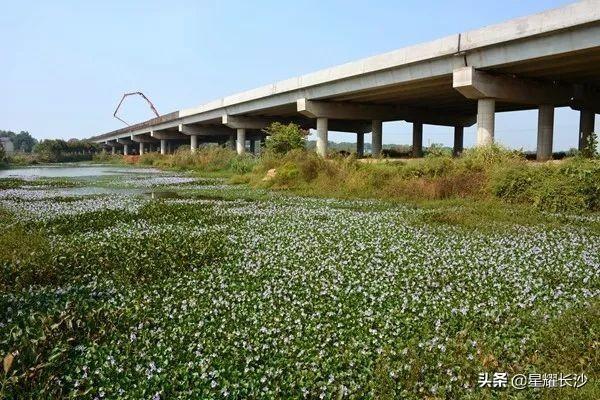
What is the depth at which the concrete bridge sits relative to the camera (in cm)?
2042

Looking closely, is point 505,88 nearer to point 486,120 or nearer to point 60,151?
point 486,120

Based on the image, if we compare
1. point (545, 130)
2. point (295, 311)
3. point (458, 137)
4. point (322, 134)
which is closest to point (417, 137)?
point (458, 137)

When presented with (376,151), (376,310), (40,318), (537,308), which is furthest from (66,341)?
(376,151)

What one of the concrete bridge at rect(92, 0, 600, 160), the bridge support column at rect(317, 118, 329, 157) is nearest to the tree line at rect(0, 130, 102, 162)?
the concrete bridge at rect(92, 0, 600, 160)

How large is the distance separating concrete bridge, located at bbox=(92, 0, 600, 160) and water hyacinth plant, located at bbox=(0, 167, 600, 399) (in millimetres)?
12303

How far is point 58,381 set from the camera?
4.47 meters

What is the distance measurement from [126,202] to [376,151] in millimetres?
30458

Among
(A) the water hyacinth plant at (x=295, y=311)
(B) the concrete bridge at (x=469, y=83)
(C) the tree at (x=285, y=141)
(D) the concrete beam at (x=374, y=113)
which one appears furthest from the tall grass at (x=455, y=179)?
(D) the concrete beam at (x=374, y=113)

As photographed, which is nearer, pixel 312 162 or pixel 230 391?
pixel 230 391

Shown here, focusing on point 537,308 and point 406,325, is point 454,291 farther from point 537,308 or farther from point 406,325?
point 406,325

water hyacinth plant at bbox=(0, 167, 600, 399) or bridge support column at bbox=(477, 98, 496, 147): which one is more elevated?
bridge support column at bbox=(477, 98, 496, 147)

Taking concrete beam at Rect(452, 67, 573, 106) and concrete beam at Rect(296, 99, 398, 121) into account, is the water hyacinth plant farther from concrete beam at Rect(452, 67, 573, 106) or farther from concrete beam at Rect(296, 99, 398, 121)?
concrete beam at Rect(296, 99, 398, 121)

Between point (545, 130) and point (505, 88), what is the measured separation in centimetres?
630

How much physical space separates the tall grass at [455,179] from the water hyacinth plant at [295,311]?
418 centimetres
